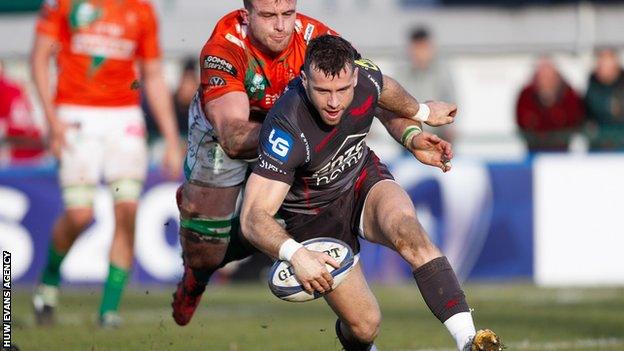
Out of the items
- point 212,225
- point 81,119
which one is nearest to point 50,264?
point 81,119

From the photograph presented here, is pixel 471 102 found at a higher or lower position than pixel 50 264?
lower

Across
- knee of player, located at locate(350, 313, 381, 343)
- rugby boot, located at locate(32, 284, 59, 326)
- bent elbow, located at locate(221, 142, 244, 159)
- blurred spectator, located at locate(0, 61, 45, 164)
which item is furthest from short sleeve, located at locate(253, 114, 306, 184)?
blurred spectator, located at locate(0, 61, 45, 164)

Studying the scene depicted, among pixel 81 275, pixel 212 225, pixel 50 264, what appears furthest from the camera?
pixel 81 275

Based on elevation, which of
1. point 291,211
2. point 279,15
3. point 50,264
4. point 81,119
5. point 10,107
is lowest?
point 10,107

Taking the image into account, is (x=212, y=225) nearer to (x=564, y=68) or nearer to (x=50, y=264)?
(x=50, y=264)

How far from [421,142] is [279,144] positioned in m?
0.96

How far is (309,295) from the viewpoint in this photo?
25.7ft

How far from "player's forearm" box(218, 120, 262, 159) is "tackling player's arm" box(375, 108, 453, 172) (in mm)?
807

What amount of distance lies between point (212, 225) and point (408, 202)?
5.79 feet

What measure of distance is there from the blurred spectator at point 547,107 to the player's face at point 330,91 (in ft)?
30.2

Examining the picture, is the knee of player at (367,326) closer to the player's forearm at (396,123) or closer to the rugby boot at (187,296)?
the player's forearm at (396,123)

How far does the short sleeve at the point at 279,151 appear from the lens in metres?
7.98

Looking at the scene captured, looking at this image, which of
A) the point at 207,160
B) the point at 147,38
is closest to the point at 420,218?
the point at 147,38

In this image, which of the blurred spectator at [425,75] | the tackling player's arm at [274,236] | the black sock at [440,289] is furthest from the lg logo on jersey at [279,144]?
the blurred spectator at [425,75]
